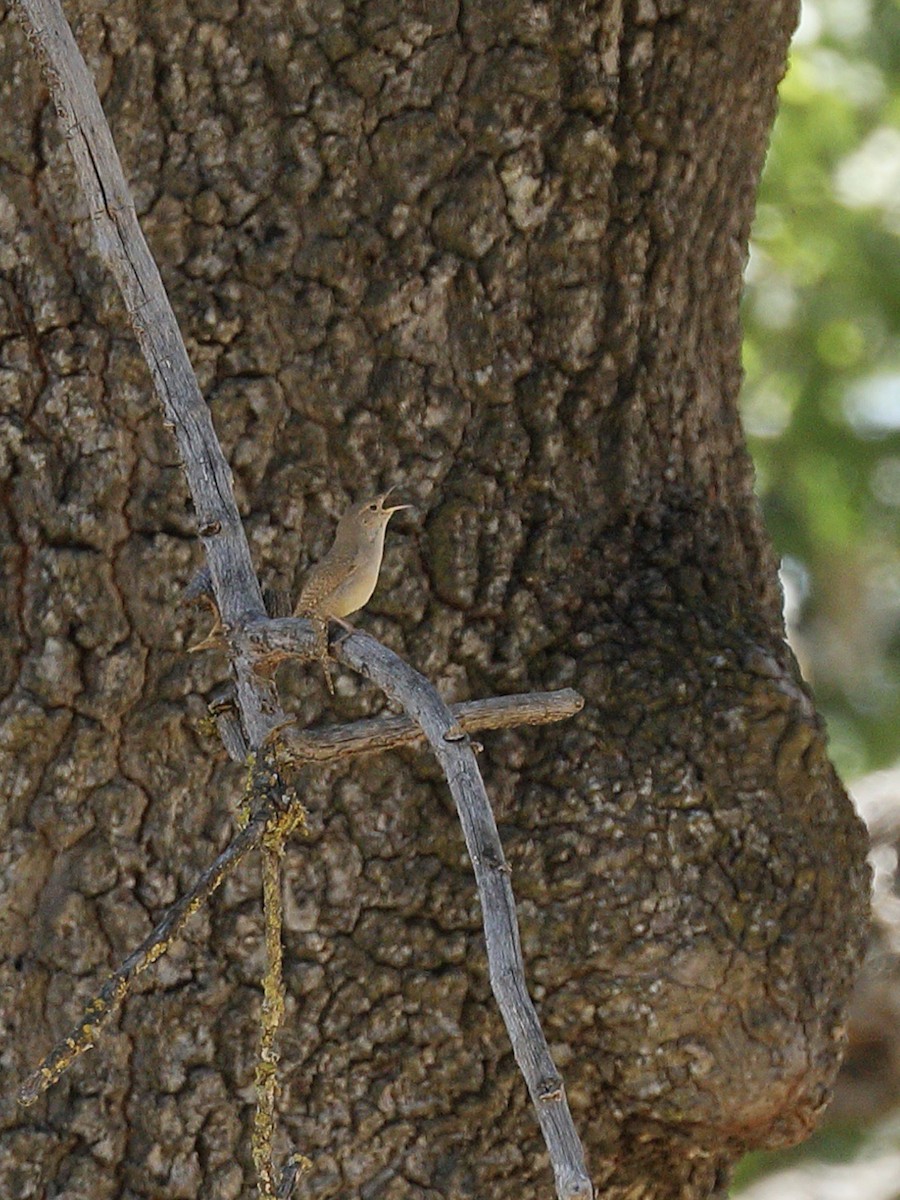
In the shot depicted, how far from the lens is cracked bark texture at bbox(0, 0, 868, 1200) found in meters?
2.49

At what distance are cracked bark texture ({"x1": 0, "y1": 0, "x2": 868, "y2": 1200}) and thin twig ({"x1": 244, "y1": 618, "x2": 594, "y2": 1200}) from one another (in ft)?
2.95

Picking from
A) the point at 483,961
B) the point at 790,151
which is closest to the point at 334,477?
the point at 483,961

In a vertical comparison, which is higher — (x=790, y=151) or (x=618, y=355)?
(x=790, y=151)

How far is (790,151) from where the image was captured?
629 centimetres

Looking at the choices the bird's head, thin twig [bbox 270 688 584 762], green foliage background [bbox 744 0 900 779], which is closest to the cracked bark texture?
the bird's head

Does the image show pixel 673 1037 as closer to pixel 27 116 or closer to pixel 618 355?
pixel 618 355

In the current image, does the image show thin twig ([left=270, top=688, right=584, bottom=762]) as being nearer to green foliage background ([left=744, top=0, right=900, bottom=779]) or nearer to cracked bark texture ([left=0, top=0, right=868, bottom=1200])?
cracked bark texture ([left=0, top=0, right=868, bottom=1200])

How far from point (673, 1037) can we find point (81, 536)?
113 centimetres

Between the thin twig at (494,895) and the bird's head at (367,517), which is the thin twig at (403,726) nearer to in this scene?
the thin twig at (494,895)

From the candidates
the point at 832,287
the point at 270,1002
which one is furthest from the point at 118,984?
the point at 832,287

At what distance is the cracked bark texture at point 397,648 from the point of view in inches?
98.2

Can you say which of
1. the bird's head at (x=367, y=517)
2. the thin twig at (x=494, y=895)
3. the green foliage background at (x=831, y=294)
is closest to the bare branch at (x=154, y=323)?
the thin twig at (x=494, y=895)

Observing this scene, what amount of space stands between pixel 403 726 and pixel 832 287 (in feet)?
17.0

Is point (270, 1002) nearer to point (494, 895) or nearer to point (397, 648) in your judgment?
point (494, 895)
